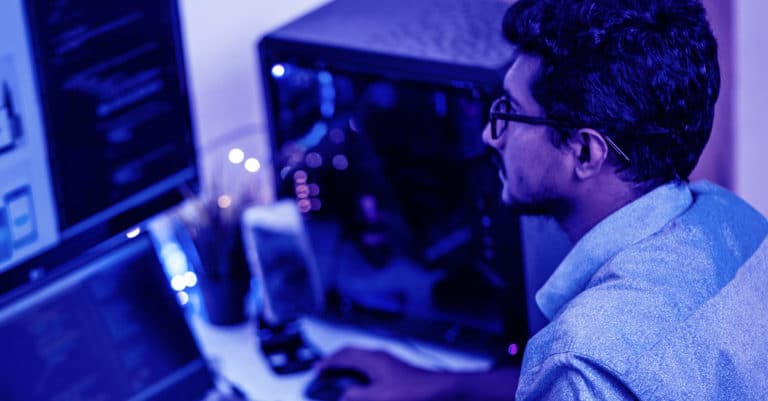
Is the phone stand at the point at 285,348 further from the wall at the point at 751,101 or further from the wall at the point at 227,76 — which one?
the wall at the point at 751,101

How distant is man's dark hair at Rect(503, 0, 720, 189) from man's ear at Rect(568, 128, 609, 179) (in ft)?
0.04

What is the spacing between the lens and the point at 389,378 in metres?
1.55

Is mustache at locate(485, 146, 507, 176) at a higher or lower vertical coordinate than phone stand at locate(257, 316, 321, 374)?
higher

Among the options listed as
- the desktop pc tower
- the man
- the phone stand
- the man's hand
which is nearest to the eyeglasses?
the man

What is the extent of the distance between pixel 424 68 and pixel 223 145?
583mm

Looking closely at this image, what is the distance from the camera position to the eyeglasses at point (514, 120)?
46.2 inches

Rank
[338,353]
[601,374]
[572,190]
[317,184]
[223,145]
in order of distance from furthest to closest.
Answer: [223,145] → [317,184] → [338,353] → [572,190] → [601,374]

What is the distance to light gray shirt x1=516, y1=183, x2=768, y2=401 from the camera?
1000mm

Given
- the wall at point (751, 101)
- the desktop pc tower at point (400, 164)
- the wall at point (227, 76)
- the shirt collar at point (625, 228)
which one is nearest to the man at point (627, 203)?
the shirt collar at point (625, 228)

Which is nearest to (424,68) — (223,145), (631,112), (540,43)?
(540,43)

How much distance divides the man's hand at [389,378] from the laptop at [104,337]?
18 cm

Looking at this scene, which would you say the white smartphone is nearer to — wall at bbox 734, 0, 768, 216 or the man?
the man

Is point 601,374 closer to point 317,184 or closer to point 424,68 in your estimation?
point 424,68

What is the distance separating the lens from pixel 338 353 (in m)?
1.62
